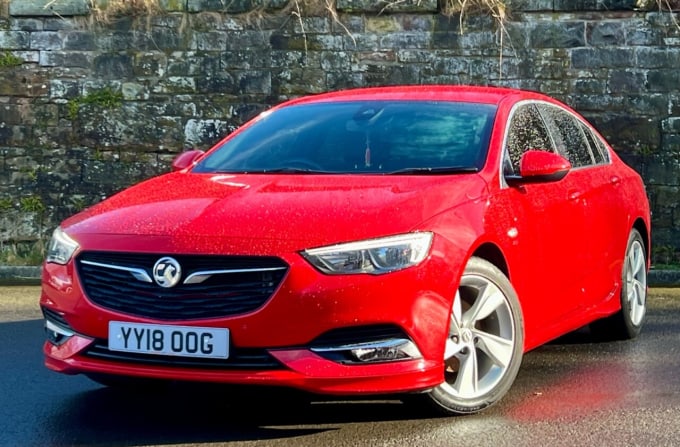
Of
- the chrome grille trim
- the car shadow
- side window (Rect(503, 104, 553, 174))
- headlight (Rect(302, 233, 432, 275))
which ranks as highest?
side window (Rect(503, 104, 553, 174))

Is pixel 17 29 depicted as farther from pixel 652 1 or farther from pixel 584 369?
pixel 584 369

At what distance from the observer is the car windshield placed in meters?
5.95

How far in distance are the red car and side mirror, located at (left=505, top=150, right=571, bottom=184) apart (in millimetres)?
10

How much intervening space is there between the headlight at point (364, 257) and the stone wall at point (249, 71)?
7409mm

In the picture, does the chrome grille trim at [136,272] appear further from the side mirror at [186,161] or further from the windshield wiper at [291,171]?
the side mirror at [186,161]

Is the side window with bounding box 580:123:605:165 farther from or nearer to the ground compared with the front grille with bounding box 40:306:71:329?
farther from the ground

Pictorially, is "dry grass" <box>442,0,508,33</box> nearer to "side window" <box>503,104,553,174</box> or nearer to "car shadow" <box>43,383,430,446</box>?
"side window" <box>503,104,553,174</box>

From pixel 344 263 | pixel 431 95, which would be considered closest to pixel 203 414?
pixel 344 263

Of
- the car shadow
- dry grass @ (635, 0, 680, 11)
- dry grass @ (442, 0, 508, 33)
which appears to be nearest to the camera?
the car shadow

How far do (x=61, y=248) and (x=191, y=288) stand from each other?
82 cm

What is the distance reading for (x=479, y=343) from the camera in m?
5.40

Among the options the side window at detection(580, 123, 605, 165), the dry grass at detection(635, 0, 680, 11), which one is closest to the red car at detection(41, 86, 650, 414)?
the side window at detection(580, 123, 605, 165)

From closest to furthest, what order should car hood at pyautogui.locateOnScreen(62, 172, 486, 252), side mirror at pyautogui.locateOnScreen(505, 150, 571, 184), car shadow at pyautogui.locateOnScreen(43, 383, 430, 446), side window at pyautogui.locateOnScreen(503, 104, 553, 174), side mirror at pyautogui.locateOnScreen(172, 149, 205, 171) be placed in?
1. car hood at pyautogui.locateOnScreen(62, 172, 486, 252)
2. car shadow at pyautogui.locateOnScreen(43, 383, 430, 446)
3. side mirror at pyautogui.locateOnScreen(505, 150, 571, 184)
4. side window at pyautogui.locateOnScreen(503, 104, 553, 174)
5. side mirror at pyautogui.locateOnScreen(172, 149, 205, 171)

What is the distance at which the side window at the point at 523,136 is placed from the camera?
6117 millimetres
